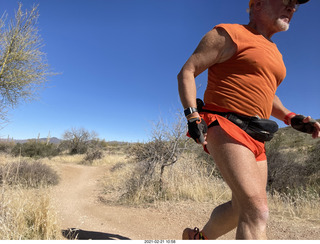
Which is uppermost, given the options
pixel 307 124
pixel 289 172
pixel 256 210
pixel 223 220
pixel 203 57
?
pixel 203 57

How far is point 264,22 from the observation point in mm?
1830

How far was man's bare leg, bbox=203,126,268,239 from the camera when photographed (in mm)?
1385

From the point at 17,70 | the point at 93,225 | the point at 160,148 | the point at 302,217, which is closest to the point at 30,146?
the point at 17,70

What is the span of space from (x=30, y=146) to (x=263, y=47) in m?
23.9

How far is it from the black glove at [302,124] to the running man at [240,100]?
47cm

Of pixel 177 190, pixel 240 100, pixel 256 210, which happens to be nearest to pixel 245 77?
pixel 240 100

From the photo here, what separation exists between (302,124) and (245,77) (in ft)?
3.05

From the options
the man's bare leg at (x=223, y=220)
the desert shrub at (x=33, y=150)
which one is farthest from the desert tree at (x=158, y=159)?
the desert shrub at (x=33, y=150)

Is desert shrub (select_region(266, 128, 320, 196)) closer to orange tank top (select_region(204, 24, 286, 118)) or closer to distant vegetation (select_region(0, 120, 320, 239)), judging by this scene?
distant vegetation (select_region(0, 120, 320, 239))

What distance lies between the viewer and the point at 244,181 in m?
1.41

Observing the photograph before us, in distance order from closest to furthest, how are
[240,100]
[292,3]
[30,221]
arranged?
[240,100], [292,3], [30,221]

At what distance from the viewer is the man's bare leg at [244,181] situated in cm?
138

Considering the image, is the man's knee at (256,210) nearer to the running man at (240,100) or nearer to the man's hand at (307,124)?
the running man at (240,100)

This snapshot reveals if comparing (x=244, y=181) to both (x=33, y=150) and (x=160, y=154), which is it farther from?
(x=33, y=150)
